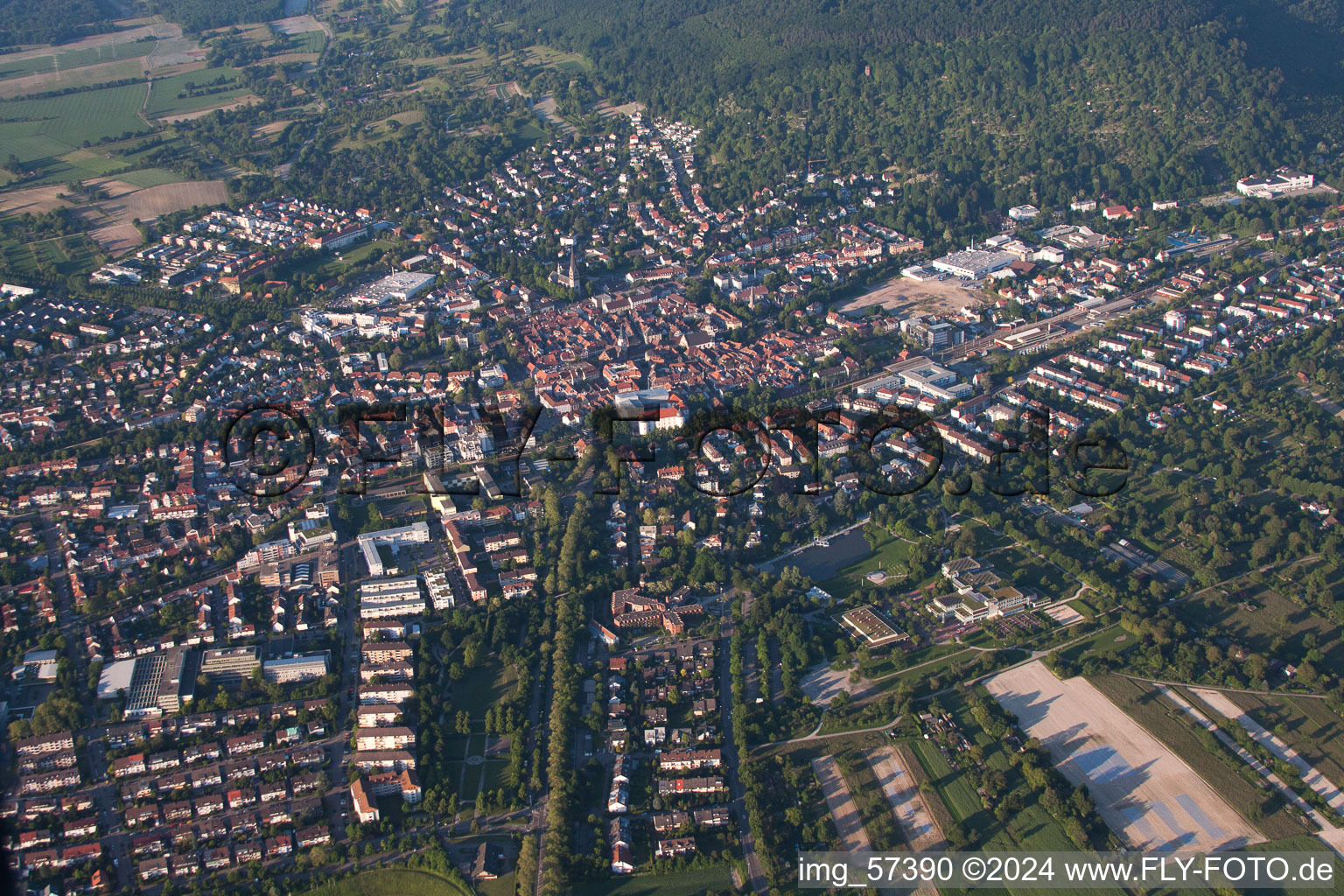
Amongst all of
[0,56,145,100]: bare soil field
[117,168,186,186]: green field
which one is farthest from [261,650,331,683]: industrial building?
[0,56,145,100]: bare soil field

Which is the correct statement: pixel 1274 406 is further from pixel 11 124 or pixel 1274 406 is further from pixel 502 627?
pixel 11 124

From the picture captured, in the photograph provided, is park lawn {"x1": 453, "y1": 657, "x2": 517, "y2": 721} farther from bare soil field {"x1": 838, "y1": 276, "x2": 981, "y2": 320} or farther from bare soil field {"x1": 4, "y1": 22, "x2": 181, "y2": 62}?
bare soil field {"x1": 4, "y1": 22, "x2": 181, "y2": 62}

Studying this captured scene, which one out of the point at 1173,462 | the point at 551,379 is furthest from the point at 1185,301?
the point at 551,379

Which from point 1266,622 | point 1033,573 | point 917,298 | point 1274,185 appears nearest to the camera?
point 1266,622

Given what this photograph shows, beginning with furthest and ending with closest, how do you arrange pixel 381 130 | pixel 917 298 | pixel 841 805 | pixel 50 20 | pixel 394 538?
pixel 50 20 → pixel 381 130 → pixel 917 298 → pixel 394 538 → pixel 841 805

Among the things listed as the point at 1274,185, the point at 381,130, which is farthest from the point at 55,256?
the point at 1274,185

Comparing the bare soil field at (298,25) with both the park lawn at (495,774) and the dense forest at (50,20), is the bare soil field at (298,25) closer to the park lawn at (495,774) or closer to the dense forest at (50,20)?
the dense forest at (50,20)

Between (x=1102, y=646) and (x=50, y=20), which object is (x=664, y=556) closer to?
(x=1102, y=646)
